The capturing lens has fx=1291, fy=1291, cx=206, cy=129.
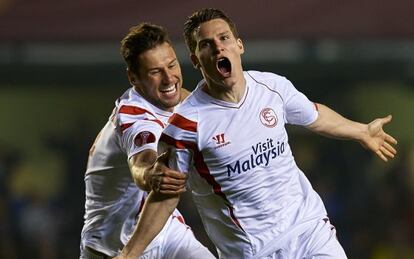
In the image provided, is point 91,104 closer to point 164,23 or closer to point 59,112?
point 59,112

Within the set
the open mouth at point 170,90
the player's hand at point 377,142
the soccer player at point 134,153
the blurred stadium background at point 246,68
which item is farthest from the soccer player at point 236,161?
the blurred stadium background at point 246,68

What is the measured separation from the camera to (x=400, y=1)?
1044cm

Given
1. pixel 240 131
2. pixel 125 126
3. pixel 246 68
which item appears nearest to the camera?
pixel 240 131

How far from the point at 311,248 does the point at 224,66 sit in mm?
830

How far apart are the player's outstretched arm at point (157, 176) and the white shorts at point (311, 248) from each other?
51 centimetres

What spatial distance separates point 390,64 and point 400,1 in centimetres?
128

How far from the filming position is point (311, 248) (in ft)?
17.4

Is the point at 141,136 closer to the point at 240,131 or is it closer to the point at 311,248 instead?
the point at 240,131

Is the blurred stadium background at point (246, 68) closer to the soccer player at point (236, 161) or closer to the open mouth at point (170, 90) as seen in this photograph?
the open mouth at point (170, 90)

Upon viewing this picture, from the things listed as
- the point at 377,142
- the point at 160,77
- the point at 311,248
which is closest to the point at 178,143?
the point at 160,77

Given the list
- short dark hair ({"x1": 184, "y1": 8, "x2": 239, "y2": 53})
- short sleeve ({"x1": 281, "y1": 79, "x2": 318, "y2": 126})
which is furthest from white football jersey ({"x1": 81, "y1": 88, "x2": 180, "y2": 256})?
short sleeve ({"x1": 281, "y1": 79, "x2": 318, "y2": 126})

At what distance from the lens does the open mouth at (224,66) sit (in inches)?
205

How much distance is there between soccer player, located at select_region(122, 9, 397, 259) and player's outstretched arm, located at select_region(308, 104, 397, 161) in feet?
1.02

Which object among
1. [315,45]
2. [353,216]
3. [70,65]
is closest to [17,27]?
[70,65]
